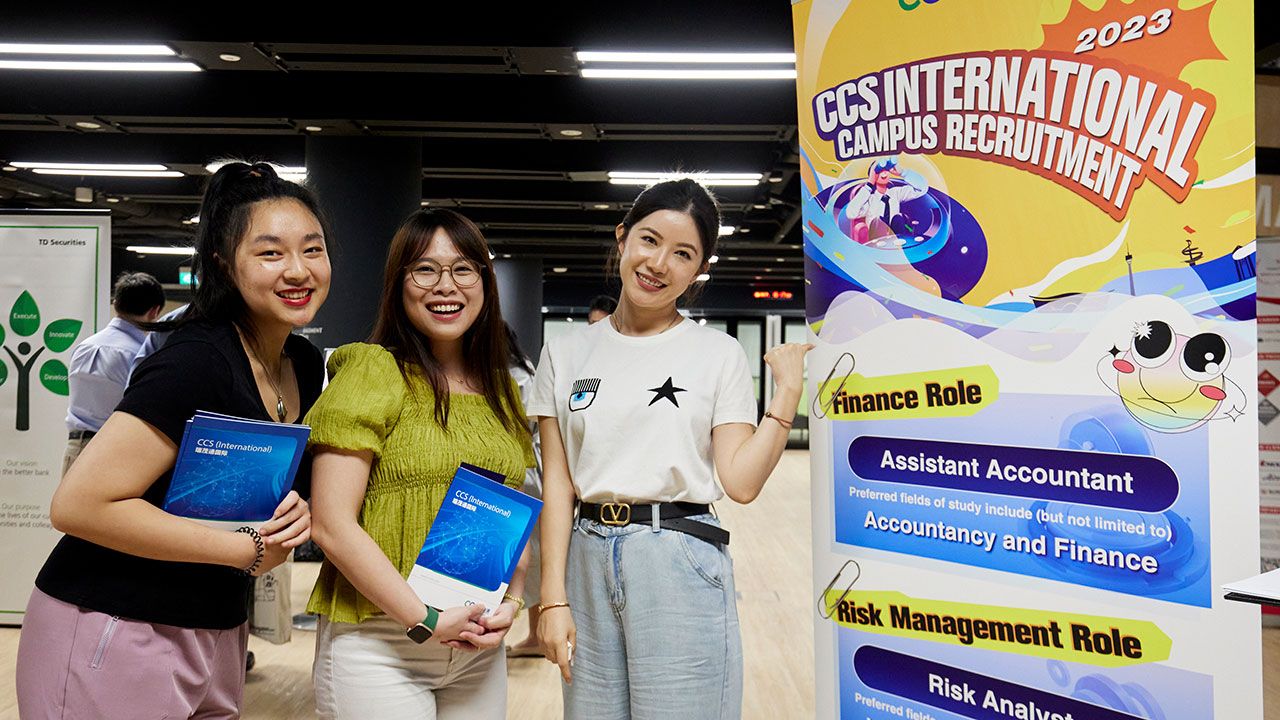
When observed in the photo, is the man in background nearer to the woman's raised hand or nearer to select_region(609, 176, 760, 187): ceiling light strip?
the woman's raised hand

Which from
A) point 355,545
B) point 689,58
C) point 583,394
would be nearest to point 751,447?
point 583,394

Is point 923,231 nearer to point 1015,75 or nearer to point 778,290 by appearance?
point 1015,75

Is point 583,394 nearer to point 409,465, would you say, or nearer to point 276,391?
point 409,465

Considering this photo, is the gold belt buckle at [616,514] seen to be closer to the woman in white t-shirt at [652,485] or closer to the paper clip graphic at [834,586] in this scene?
the woman in white t-shirt at [652,485]

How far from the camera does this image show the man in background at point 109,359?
4.40 metres

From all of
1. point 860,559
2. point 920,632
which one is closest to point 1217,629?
point 920,632

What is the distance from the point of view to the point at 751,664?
4.52 metres

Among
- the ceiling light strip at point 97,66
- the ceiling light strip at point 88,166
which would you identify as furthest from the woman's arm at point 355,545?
the ceiling light strip at point 88,166

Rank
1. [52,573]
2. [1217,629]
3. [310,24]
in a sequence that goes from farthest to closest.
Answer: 1. [310,24]
2. [1217,629]
3. [52,573]

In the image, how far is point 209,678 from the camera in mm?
1523

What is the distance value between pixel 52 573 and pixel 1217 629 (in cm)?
192

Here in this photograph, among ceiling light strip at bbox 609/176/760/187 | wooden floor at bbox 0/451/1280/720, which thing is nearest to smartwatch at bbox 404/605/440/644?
wooden floor at bbox 0/451/1280/720

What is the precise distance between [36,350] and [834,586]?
4.81 m

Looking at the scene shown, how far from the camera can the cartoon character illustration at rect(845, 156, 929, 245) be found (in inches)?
78.1
